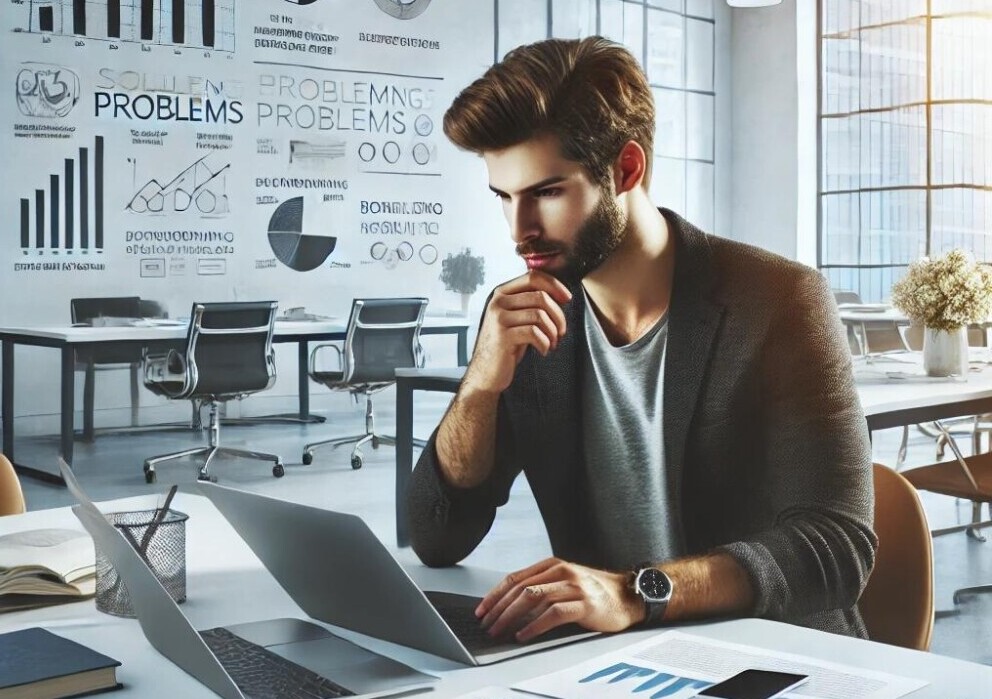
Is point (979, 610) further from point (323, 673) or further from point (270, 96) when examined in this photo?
point (270, 96)

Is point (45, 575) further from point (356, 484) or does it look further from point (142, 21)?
point (142, 21)

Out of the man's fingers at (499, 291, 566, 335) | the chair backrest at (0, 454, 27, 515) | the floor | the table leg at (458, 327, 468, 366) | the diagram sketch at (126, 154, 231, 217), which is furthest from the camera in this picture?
the diagram sketch at (126, 154, 231, 217)

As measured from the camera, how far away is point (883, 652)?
3.80ft

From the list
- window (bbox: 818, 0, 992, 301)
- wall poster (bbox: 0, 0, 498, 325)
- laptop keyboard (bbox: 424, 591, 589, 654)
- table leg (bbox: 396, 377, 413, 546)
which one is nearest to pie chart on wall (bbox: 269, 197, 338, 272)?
wall poster (bbox: 0, 0, 498, 325)

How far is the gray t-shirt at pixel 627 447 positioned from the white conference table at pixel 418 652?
0.66ft

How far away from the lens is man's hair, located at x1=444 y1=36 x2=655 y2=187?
157 cm

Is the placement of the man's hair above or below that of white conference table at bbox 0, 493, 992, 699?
above

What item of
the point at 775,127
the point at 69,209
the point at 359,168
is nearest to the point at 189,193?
the point at 69,209

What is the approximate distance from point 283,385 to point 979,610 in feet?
19.9

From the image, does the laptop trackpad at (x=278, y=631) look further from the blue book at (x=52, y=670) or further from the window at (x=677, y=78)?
the window at (x=677, y=78)

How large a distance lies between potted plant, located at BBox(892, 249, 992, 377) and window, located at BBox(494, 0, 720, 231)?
7.12 meters

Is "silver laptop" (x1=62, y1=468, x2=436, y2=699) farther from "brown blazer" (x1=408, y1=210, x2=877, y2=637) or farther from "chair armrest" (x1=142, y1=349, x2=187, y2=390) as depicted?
"chair armrest" (x1=142, y1=349, x2=187, y2=390)

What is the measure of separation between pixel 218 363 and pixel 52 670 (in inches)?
205

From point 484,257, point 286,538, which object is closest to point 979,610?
point 286,538
